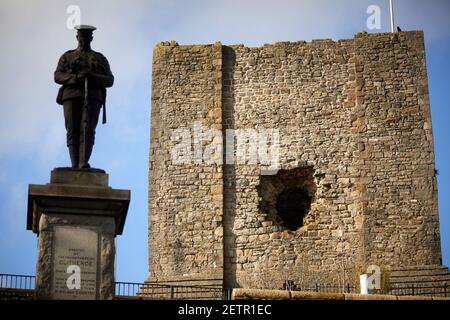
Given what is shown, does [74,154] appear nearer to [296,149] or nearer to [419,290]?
[419,290]

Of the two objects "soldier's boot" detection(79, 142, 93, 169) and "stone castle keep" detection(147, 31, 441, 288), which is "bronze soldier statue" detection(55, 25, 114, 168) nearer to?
"soldier's boot" detection(79, 142, 93, 169)

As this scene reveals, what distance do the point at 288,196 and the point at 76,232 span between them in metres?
19.6

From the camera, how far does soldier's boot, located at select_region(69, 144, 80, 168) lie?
19906 mm

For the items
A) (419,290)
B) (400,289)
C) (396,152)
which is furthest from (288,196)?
(419,290)

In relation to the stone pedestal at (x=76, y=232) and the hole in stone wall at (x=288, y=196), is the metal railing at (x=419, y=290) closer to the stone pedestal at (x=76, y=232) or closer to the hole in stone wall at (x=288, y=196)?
the hole in stone wall at (x=288, y=196)

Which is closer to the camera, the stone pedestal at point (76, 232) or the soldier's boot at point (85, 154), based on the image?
the stone pedestal at point (76, 232)

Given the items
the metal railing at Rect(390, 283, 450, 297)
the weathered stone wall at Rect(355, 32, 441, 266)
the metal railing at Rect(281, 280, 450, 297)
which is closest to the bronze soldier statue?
the metal railing at Rect(281, 280, 450, 297)

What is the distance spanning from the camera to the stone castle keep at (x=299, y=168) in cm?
3684

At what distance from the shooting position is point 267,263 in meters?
36.9

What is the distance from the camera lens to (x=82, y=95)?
20.1m

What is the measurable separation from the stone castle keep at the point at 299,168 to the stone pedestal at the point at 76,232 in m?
17.0

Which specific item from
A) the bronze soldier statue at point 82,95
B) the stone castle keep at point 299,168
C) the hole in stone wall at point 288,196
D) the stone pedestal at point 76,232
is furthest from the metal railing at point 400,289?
the stone pedestal at point 76,232

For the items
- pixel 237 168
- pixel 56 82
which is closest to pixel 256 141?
pixel 237 168

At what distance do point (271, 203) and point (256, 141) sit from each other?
1.70 meters
